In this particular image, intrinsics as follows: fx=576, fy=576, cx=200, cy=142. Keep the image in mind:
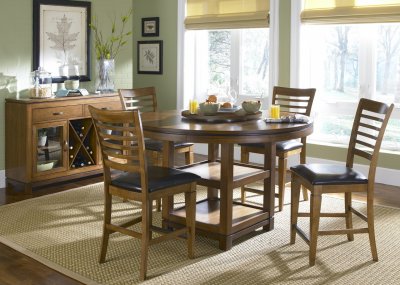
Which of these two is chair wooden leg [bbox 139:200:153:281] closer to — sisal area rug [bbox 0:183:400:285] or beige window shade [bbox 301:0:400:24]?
sisal area rug [bbox 0:183:400:285]

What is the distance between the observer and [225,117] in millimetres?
3951

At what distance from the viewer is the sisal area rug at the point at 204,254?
10.8 ft

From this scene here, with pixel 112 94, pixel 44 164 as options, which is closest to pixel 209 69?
pixel 112 94

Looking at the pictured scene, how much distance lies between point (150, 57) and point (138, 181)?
14.8 feet

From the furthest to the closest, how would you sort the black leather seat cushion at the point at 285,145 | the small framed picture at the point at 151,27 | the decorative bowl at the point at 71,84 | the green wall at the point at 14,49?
the small framed picture at the point at 151,27 → the decorative bowl at the point at 71,84 → the green wall at the point at 14,49 → the black leather seat cushion at the point at 285,145

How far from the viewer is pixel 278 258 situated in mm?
3600

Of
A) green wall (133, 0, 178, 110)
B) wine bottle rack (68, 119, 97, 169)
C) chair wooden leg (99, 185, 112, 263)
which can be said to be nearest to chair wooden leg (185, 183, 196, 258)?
chair wooden leg (99, 185, 112, 263)

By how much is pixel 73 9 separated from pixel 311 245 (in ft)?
12.0

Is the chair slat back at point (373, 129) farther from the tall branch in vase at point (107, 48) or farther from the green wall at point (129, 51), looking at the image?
the tall branch in vase at point (107, 48)

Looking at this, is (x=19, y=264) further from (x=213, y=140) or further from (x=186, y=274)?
(x=213, y=140)

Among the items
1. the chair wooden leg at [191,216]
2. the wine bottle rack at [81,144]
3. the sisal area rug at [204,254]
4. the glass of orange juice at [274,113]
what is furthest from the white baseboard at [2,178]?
the glass of orange juice at [274,113]

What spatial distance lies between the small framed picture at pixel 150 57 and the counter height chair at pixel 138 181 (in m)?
4.10

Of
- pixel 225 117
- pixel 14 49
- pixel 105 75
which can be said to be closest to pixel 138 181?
pixel 225 117

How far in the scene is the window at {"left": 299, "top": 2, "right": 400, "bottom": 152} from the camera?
5.57 m
